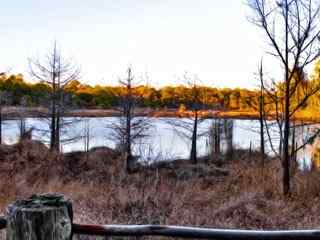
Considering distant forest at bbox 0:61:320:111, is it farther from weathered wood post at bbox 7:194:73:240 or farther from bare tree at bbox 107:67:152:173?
weathered wood post at bbox 7:194:73:240

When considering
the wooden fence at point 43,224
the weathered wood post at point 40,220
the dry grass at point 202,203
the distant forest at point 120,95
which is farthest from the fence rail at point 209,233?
the distant forest at point 120,95

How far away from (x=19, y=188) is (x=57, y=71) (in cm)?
2532

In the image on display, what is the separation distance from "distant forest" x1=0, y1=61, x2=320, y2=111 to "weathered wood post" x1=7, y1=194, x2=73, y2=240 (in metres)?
27.9

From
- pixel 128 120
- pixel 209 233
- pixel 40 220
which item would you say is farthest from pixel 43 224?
pixel 128 120

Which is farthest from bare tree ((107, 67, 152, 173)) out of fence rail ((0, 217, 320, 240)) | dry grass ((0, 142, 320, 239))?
fence rail ((0, 217, 320, 240))

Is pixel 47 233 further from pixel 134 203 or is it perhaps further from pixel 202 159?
pixel 202 159

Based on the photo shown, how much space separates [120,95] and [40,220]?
3196cm

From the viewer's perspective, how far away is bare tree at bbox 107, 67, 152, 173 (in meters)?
31.0

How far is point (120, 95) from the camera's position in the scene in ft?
110

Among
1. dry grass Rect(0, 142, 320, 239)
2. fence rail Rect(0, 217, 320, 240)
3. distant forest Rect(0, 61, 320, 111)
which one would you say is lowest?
dry grass Rect(0, 142, 320, 239)

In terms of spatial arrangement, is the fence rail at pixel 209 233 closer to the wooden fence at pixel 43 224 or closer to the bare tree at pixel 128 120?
the wooden fence at pixel 43 224

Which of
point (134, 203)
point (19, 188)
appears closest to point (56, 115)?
point (19, 188)

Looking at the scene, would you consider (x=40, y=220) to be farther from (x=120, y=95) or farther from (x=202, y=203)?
(x=120, y=95)

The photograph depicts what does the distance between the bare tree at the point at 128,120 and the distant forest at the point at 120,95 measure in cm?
45
